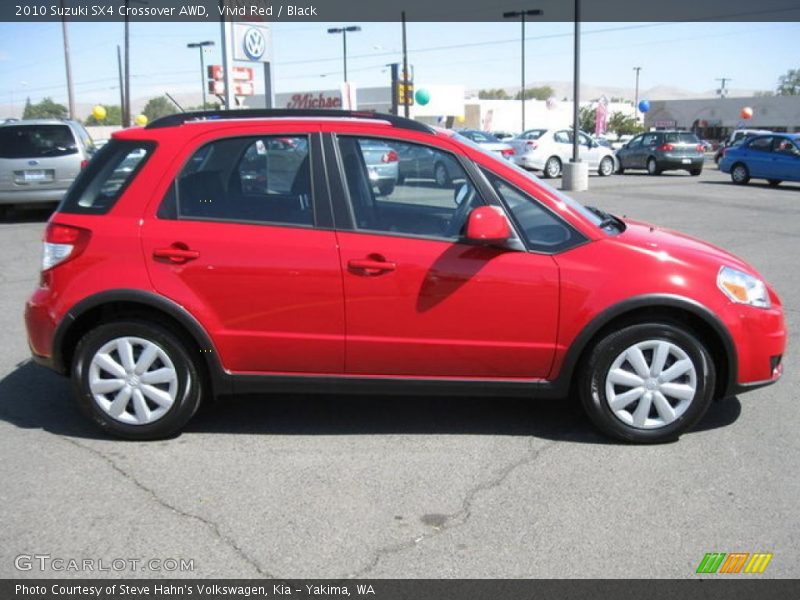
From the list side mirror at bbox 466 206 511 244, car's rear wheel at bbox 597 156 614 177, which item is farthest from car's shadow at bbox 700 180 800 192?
side mirror at bbox 466 206 511 244

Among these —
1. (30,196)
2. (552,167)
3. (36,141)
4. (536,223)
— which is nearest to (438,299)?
(536,223)

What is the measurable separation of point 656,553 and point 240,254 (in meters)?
2.46

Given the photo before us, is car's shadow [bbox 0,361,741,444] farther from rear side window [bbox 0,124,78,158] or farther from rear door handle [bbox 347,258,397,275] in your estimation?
rear side window [bbox 0,124,78,158]

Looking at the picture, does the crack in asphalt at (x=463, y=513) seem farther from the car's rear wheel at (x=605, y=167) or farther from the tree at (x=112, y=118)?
the tree at (x=112, y=118)

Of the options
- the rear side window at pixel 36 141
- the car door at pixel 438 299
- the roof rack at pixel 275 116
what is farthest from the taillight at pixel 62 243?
the rear side window at pixel 36 141

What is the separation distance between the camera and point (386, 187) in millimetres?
4445

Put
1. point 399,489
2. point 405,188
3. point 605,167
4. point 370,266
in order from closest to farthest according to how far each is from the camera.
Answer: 1. point 399,489
2. point 370,266
3. point 405,188
4. point 605,167

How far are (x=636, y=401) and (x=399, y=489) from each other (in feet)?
4.59

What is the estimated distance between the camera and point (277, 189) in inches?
168

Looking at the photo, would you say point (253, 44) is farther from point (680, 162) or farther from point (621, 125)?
point (621, 125)

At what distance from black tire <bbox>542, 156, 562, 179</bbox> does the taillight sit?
23.1 meters

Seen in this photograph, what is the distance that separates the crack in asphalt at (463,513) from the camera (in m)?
3.14

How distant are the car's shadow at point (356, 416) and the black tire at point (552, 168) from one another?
861 inches

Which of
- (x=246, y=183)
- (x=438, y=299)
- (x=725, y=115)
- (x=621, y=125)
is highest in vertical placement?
(x=725, y=115)
